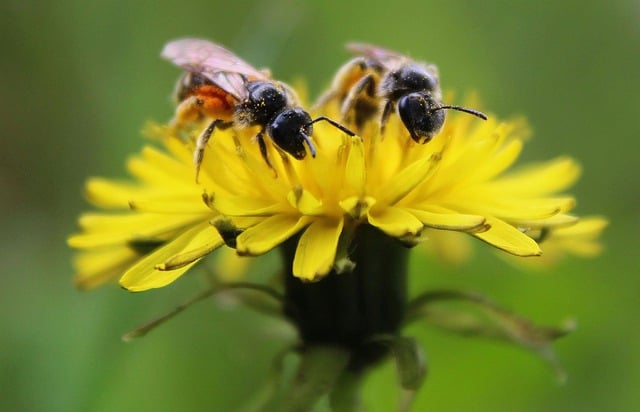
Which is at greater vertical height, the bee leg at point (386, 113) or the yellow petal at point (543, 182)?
the bee leg at point (386, 113)

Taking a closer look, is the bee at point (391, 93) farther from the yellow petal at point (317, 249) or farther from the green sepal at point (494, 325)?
the green sepal at point (494, 325)

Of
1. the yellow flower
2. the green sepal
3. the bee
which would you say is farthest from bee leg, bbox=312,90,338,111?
the green sepal

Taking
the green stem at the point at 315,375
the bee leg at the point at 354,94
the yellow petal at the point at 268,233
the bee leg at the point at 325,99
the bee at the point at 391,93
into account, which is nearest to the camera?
the yellow petal at the point at 268,233

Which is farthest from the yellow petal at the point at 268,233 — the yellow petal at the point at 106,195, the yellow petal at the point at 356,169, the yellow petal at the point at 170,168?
the yellow petal at the point at 106,195

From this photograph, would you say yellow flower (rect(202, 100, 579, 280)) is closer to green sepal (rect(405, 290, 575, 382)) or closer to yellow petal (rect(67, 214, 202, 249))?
yellow petal (rect(67, 214, 202, 249))

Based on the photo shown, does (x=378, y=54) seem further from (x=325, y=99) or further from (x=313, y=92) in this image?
(x=313, y=92)
